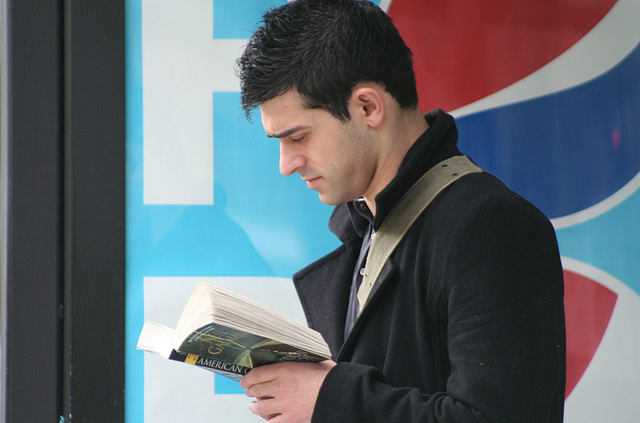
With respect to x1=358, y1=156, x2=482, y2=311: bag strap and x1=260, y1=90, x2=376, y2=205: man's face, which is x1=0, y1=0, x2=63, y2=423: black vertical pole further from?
x1=358, y1=156, x2=482, y2=311: bag strap

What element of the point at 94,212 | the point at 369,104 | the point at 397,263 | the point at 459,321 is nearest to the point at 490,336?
the point at 459,321

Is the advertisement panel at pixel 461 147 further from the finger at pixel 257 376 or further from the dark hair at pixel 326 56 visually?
the finger at pixel 257 376

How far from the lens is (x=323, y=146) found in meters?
1.14

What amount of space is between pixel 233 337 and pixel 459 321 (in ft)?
1.05

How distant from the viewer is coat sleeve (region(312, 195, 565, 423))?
2.90 feet

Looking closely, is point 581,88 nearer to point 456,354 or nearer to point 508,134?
point 508,134

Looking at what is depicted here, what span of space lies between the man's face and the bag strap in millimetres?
99

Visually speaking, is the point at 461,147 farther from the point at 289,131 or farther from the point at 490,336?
the point at 490,336

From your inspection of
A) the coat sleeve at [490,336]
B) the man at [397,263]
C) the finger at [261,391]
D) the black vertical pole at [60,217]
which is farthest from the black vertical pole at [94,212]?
the coat sleeve at [490,336]

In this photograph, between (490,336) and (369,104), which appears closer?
(490,336)

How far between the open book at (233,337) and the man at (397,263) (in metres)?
0.05

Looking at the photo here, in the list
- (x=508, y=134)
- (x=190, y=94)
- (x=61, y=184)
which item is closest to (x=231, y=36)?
(x=190, y=94)

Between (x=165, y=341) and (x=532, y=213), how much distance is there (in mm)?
593

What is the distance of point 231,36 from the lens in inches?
70.1
